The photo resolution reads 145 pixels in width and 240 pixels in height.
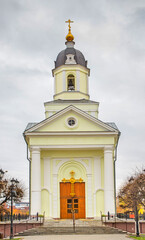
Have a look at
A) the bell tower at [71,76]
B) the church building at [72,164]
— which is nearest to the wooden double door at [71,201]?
the church building at [72,164]

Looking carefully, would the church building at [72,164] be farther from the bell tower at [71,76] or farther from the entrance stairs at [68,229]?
the entrance stairs at [68,229]

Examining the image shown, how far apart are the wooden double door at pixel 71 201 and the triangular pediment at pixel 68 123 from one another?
515cm

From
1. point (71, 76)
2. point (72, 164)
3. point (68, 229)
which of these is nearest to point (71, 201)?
point (72, 164)

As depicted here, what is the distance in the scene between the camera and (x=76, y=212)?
35.2 meters

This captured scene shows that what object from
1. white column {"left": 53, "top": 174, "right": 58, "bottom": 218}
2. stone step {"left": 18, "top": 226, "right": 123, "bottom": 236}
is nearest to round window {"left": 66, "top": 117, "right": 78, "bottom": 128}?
white column {"left": 53, "top": 174, "right": 58, "bottom": 218}

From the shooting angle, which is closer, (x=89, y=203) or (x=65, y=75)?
(x=89, y=203)

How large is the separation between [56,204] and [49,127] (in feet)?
23.2

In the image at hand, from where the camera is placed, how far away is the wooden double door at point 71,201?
115ft

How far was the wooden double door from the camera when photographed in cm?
3512

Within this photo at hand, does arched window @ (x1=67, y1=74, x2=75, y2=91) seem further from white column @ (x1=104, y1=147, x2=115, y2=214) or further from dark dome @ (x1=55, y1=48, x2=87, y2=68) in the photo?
white column @ (x1=104, y1=147, x2=115, y2=214)

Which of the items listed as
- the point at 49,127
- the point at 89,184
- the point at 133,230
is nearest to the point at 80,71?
the point at 49,127

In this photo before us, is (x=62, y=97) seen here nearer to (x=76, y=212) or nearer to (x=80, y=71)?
(x=80, y=71)

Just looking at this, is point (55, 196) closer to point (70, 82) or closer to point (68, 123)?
point (68, 123)

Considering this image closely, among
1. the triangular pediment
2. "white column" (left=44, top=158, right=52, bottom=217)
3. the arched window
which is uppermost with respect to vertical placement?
the arched window
